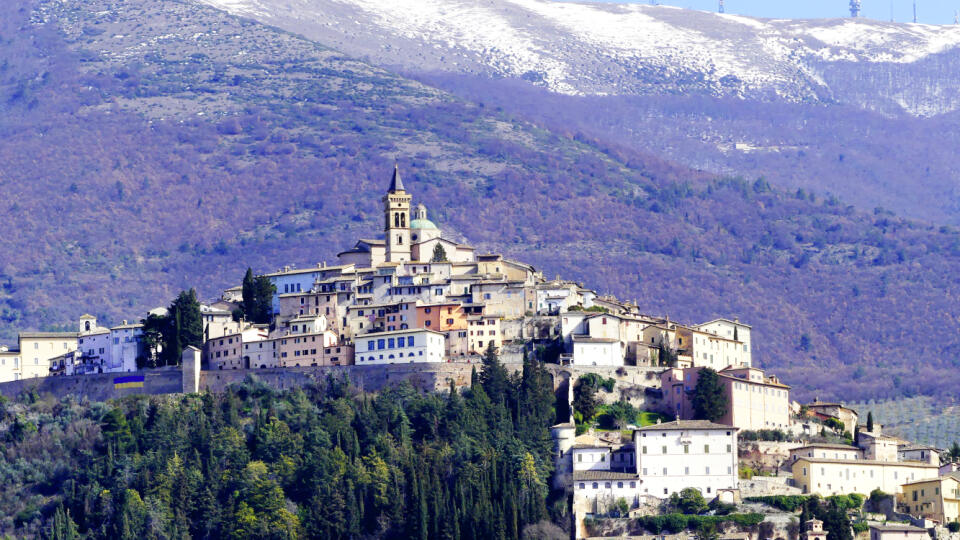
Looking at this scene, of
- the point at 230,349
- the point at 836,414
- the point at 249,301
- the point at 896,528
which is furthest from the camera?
the point at 249,301

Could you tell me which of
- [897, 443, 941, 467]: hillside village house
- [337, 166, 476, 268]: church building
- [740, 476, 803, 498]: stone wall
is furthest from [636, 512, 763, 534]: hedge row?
[337, 166, 476, 268]: church building

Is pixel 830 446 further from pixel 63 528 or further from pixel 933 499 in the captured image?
pixel 63 528

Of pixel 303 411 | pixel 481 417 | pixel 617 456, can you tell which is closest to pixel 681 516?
pixel 617 456

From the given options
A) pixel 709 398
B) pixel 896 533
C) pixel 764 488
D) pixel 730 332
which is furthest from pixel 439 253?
pixel 896 533

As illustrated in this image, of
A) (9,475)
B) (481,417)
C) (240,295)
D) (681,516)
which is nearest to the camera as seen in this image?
(681,516)

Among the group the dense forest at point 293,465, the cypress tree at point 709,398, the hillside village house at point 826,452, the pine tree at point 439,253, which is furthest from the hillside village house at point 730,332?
the dense forest at point 293,465

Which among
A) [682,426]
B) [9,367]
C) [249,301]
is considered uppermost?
[249,301]

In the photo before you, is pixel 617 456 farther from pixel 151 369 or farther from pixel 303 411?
pixel 151 369

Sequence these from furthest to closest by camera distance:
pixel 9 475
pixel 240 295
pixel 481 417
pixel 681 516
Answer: pixel 240 295 → pixel 9 475 → pixel 481 417 → pixel 681 516
